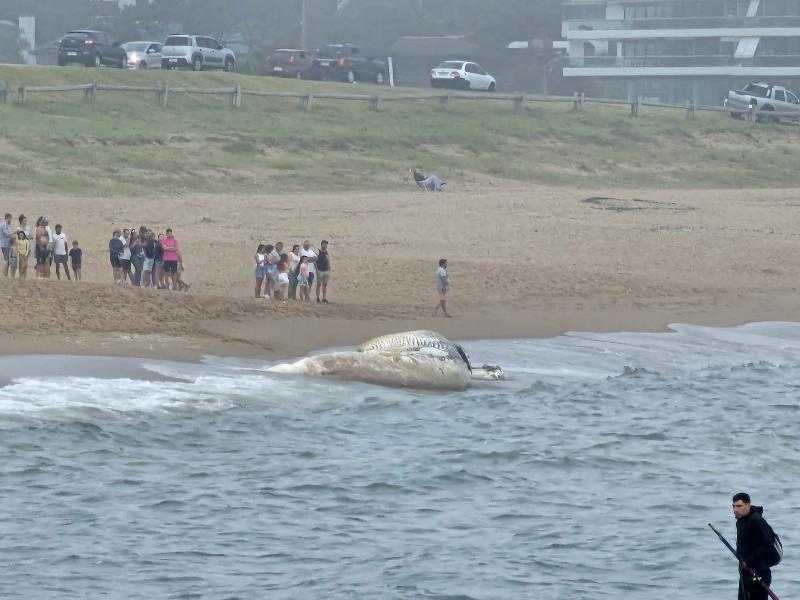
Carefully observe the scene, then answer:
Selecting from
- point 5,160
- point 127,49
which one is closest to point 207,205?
point 5,160

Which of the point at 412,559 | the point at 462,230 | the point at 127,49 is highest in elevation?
the point at 127,49

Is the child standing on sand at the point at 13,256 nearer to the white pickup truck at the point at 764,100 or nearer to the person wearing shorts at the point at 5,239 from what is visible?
the person wearing shorts at the point at 5,239

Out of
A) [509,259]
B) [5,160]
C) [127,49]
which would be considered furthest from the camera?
[127,49]

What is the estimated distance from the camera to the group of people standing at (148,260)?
86.3ft

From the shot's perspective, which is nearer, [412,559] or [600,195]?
[412,559]

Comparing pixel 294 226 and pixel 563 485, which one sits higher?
pixel 294 226

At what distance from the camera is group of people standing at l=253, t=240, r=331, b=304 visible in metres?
26.4

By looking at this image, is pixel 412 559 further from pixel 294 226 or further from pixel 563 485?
pixel 294 226

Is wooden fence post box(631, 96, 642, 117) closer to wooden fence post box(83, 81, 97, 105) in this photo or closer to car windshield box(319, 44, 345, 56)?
car windshield box(319, 44, 345, 56)

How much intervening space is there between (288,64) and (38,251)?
3517 cm

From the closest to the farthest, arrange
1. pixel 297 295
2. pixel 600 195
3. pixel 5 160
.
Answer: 1. pixel 297 295
2. pixel 5 160
3. pixel 600 195

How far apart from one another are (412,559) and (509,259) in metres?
16.0

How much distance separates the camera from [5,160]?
121 ft

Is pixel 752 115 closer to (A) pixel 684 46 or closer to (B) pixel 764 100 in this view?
(B) pixel 764 100
